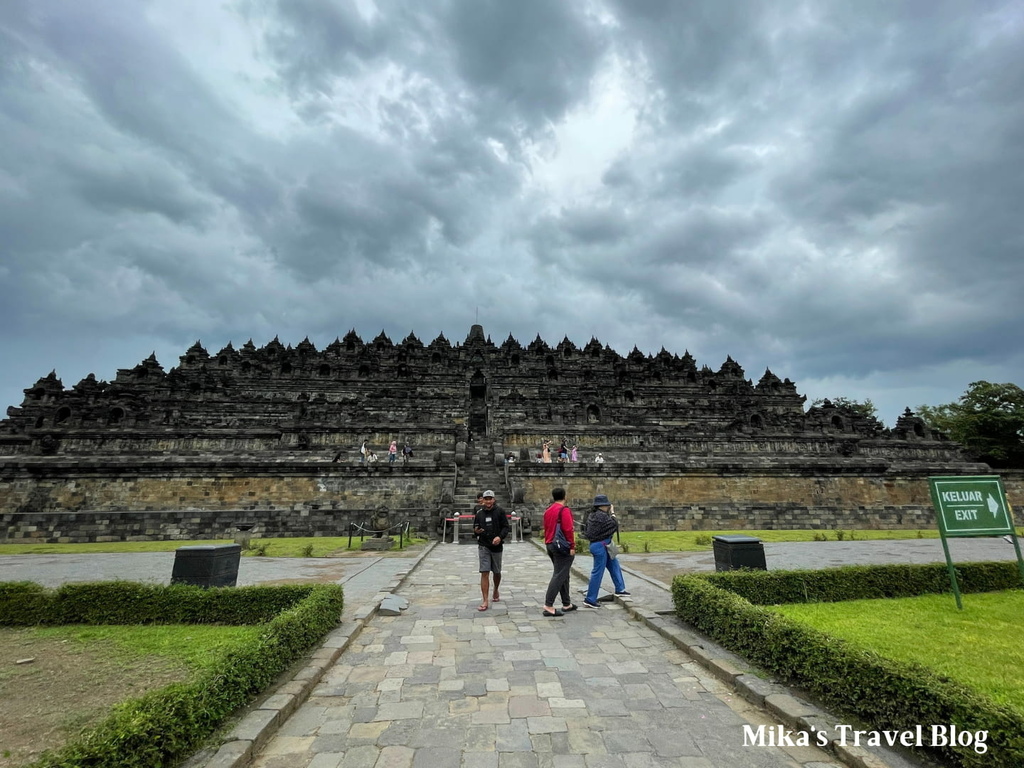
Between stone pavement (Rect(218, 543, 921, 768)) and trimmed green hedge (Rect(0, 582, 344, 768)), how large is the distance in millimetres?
320

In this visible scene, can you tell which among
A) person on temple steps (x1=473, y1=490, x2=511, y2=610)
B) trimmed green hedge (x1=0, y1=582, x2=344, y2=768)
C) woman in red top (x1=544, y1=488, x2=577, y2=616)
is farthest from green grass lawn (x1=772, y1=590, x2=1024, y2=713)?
trimmed green hedge (x1=0, y1=582, x2=344, y2=768)

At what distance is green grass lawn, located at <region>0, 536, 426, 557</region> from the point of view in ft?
51.8

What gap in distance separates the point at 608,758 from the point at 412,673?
8.91 ft

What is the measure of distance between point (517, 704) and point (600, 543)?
13.5ft

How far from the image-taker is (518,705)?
15.7ft

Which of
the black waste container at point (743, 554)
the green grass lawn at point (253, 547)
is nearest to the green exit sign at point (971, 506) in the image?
the black waste container at point (743, 554)

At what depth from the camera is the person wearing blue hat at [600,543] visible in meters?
8.45

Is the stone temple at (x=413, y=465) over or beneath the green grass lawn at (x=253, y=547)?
over

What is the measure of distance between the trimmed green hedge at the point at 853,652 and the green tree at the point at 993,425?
3851 cm

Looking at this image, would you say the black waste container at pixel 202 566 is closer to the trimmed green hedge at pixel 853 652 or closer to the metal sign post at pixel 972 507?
the trimmed green hedge at pixel 853 652

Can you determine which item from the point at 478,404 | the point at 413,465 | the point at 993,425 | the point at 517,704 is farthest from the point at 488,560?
the point at 993,425

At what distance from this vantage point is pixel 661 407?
39.3m

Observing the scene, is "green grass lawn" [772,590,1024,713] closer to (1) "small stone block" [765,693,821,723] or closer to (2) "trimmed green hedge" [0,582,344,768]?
(1) "small stone block" [765,693,821,723]

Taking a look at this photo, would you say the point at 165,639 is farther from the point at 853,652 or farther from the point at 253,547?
the point at 253,547
